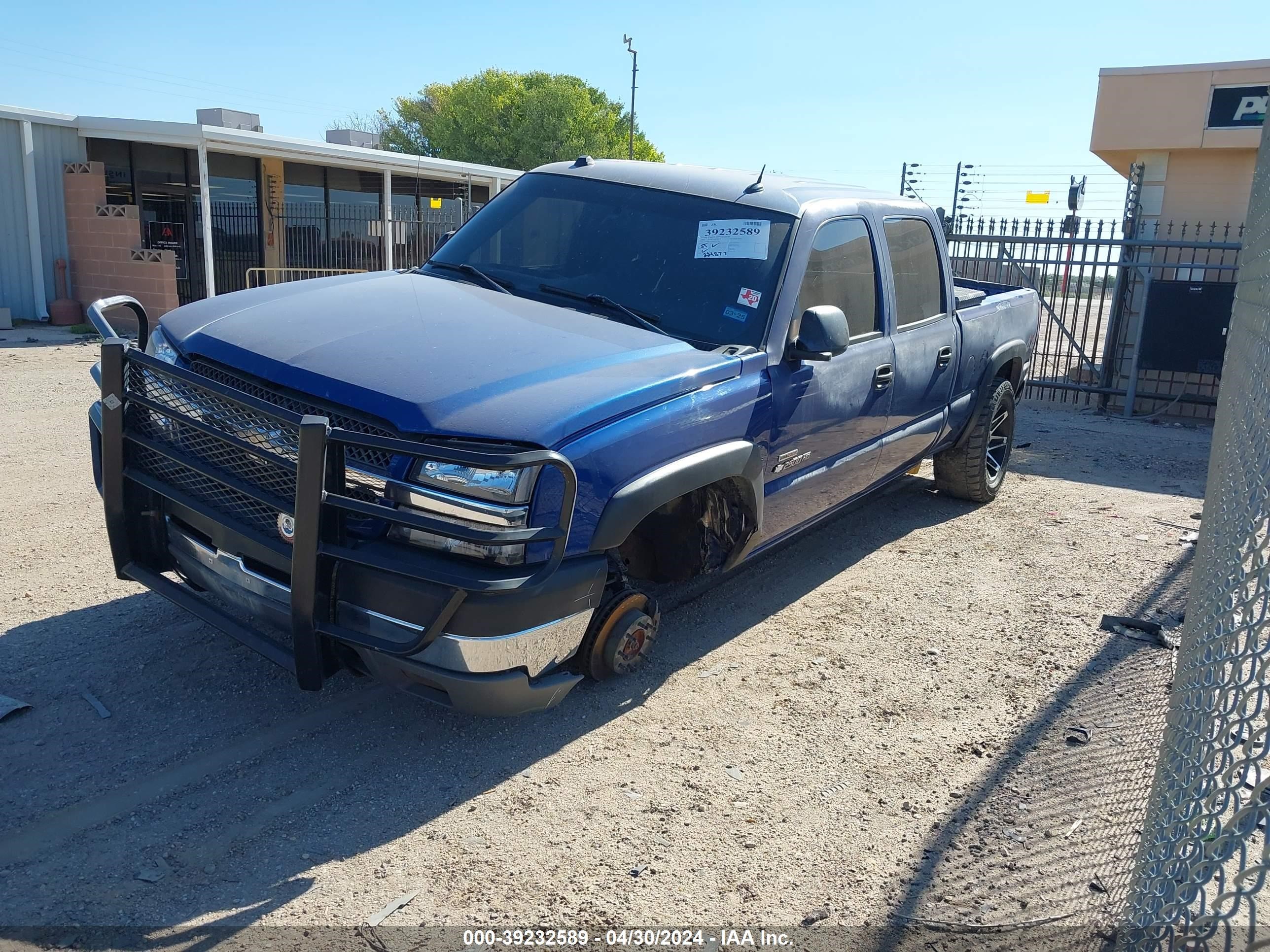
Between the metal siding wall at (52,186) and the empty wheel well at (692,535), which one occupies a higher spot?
the metal siding wall at (52,186)

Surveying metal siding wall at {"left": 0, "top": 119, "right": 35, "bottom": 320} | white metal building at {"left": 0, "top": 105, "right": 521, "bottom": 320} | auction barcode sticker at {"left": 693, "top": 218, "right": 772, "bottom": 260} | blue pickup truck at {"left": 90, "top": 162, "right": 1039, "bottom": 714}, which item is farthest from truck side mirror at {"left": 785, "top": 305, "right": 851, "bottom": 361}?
metal siding wall at {"left": 0, "top": 119, "right": 35, "bottom": 320}

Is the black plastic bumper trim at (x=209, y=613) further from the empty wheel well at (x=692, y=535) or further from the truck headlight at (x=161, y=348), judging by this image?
the empty wheel well at (x=692, y=535)

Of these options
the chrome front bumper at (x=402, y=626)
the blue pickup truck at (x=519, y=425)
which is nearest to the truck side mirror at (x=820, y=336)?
the blue pickup truck at (x=519, y=425)

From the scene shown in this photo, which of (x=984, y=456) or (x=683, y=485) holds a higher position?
(x=683, y=485)

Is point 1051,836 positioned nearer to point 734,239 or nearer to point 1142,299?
point 734,239

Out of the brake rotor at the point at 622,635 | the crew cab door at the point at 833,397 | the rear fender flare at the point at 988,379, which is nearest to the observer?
the brake rotor at the point at 622,635

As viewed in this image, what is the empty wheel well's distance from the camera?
413cm

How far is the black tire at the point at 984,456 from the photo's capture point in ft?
22.5

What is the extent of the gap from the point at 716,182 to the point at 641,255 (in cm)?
64

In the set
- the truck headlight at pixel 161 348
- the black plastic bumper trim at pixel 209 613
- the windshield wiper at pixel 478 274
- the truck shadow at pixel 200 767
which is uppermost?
the windshield wiper at pixel 478 274

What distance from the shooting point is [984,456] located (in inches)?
275

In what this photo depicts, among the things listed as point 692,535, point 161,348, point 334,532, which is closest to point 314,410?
point 334,532

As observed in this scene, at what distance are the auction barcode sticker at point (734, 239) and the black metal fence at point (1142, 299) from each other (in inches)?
307

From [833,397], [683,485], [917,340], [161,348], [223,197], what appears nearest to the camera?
[683,485]
